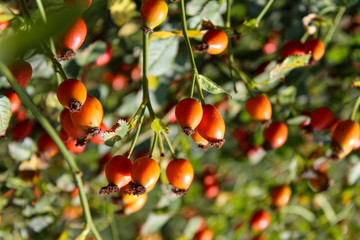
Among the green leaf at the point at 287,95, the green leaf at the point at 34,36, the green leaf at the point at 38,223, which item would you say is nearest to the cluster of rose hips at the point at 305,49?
the green leaf at the point at 287,95

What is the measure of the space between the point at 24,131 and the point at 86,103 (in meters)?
0.79

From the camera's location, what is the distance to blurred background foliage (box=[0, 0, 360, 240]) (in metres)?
1.25

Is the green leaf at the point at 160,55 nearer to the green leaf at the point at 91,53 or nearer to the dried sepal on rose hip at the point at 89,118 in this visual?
the green leaf at the point at 91,53

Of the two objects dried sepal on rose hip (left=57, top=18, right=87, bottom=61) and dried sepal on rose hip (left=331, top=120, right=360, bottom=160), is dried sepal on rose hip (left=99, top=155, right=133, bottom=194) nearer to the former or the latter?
dried sepal on rose hip (left=57, top=18, right=87, bottom=61)

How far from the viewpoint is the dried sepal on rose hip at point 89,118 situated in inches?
32.7

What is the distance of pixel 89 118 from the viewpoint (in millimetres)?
828

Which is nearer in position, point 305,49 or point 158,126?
point 158,126

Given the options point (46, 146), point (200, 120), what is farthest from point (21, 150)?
point (200, 120)

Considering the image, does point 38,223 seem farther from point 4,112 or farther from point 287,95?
point 287,95

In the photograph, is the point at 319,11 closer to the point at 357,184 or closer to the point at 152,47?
the point at 152,47

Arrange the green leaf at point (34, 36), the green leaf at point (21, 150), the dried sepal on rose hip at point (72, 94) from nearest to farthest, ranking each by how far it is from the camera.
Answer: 1. the green leaf at point (34, 36)
2. the dried sepal on rose hip at point (72, 94)
3. the green leaf at point (21, 150)

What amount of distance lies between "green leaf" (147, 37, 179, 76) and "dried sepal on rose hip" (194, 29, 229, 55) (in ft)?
0.70

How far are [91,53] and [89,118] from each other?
0.52m

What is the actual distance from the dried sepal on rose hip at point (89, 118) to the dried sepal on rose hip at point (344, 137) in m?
0.88
